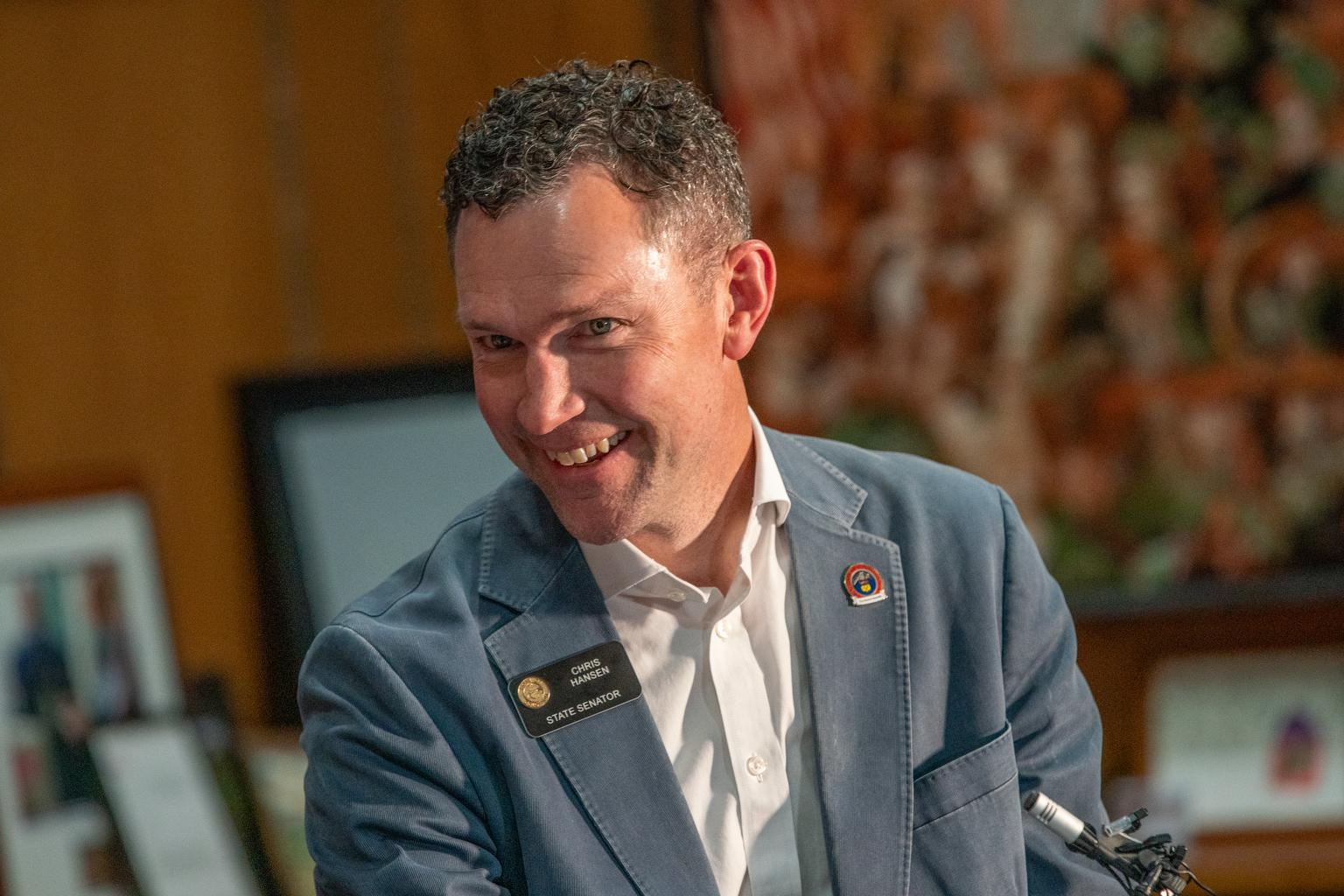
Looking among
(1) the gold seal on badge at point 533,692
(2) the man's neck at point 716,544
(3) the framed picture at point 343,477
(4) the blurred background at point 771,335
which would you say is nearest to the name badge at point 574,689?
(1) the gold seal on badge at point 533,692

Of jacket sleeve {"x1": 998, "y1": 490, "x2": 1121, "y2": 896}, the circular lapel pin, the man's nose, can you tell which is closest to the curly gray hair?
the man's nose

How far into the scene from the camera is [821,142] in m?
3.45

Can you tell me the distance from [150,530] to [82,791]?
57cm

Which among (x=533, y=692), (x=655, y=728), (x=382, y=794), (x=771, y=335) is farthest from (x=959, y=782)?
(x=771, y=335)

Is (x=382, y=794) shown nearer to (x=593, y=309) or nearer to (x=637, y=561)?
(x=637, y=561)

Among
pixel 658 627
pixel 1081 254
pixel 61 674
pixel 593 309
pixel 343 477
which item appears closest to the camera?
pixel 593 309

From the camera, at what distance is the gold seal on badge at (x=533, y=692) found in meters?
1.52

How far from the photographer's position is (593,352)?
1444 mm

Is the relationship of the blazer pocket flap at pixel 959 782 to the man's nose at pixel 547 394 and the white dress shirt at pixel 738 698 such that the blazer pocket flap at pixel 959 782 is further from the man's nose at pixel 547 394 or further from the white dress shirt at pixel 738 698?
the man's nose at pixel 547 394

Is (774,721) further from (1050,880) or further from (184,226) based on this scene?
(184,226)

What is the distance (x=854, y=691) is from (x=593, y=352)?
0.44 meters

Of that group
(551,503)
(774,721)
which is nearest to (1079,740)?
(774,721)

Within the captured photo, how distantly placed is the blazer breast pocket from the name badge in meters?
0.31

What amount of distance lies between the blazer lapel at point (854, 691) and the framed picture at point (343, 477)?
202cm
